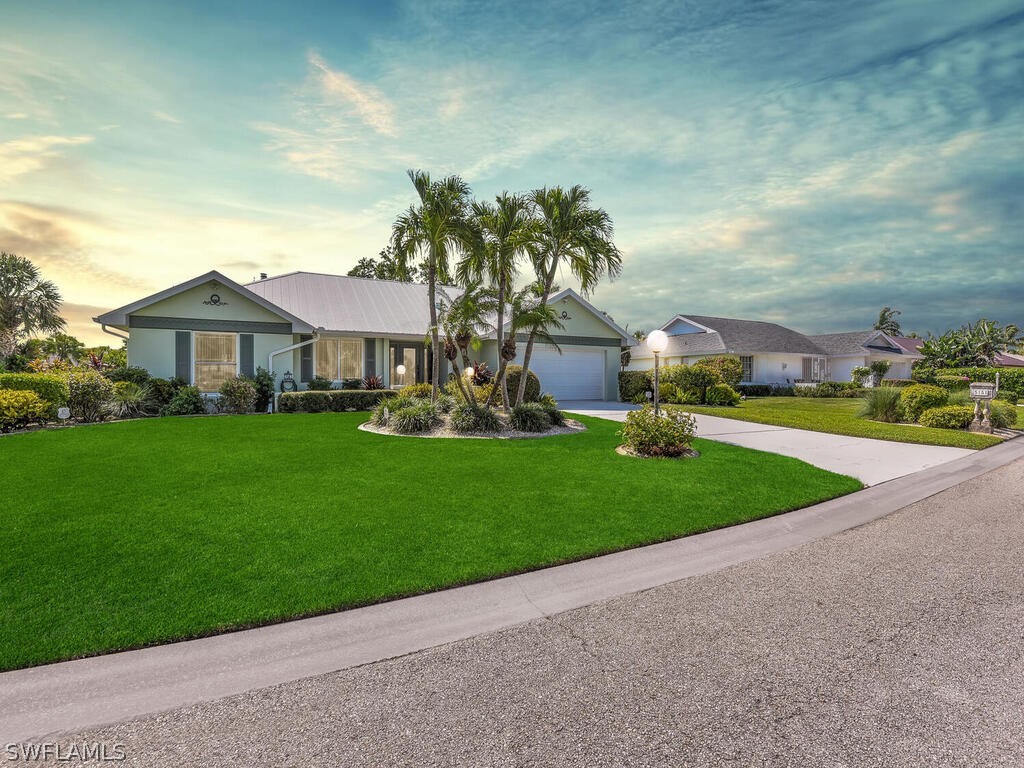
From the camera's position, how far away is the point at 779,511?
6.21 meters

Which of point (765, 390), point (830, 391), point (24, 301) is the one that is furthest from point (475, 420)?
point (24, 301)

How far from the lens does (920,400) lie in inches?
621

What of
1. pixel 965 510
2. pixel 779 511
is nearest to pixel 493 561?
pixel 779 511

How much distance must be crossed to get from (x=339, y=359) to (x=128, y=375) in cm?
661

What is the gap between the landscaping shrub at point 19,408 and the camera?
432 inches

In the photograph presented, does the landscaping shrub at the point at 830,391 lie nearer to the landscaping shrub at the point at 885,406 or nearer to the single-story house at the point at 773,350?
the single-story house at the point at 773,350

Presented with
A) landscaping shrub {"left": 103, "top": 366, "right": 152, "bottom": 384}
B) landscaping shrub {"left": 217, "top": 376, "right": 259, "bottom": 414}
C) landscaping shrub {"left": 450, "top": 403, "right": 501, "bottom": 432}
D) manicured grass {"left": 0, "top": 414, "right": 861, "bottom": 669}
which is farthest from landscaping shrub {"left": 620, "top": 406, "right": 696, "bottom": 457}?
landscaping shrub {"left": 103, "top": 366, "right": 152, "bottom": 384}

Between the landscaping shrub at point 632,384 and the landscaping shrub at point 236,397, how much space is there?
14458 mm

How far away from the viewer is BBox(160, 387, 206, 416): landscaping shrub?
1467cm

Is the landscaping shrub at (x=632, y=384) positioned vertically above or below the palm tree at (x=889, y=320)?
below

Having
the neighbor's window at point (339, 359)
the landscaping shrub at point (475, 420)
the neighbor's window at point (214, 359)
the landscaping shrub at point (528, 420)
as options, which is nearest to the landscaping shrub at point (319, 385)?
the neighbor's window at point (339, 359)

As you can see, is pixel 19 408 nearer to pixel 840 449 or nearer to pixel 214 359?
pixel 214 359

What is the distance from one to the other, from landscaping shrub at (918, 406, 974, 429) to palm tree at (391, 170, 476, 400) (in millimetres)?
14490

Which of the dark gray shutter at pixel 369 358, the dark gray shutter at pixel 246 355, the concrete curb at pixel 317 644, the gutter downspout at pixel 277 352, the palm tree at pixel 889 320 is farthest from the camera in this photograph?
the palm tree at pixel 889 320
